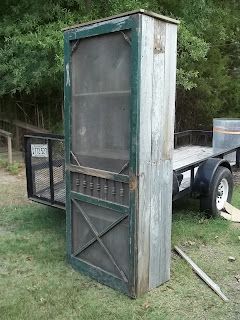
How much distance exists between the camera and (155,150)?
3342 mm

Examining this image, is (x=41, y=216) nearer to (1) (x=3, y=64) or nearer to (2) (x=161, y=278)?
(2) (x=161, y=278)

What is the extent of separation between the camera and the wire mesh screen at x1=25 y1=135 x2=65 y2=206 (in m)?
4.72

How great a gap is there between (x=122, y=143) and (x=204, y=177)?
85.3 inches

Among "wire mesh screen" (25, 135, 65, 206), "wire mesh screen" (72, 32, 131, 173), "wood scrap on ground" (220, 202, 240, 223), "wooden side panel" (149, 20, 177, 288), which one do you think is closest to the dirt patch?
"wood scrap on ground" (220, 202, 240, 223)

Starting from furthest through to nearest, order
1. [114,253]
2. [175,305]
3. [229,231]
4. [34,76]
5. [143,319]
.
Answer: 1. [34,76]
2. [229,231]
3. [114,253]
4. [175,305]
5. [143,319]

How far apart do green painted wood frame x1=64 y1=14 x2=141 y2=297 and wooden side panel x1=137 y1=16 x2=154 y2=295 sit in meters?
0.04

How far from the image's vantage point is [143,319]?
121 inches

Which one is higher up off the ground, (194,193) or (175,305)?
(194,193)

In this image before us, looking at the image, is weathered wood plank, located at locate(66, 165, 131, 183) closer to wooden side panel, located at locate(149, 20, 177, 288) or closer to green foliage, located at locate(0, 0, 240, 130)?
wooden side panel, located at locate(149, 20, 177, 288)

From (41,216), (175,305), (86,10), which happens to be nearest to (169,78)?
(175,305)

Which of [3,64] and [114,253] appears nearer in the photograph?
[114,253]

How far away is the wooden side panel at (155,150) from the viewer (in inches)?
123

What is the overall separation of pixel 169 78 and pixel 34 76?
5.48 metres

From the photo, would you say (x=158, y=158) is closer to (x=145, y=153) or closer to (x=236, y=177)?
(x=145, y=153)
